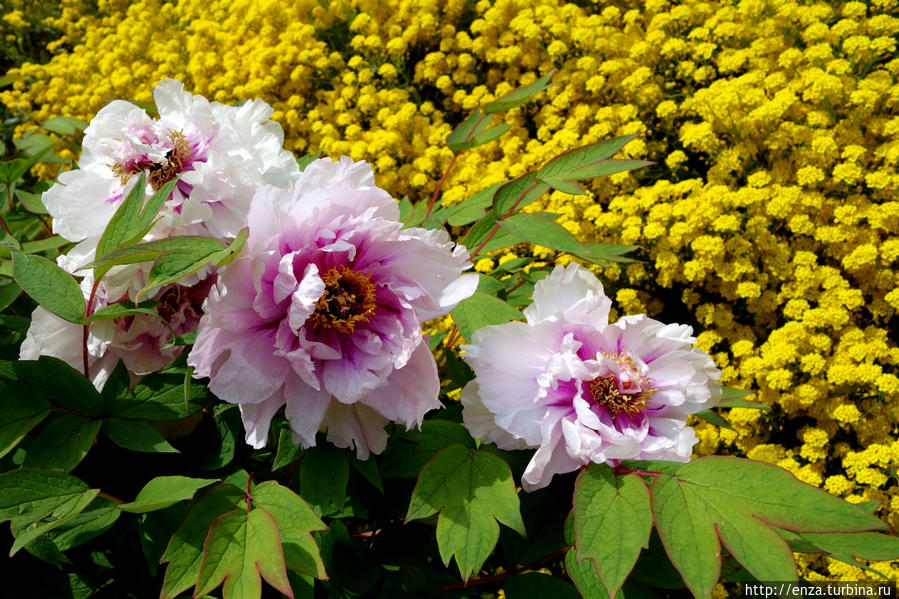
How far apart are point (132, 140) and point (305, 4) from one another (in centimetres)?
244

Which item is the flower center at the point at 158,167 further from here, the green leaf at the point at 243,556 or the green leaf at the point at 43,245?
the green leaf at the point at 243,556

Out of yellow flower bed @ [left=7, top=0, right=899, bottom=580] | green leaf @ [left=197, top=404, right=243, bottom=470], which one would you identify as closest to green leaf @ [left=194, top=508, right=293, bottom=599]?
green leaf @ [left=197, top=404, right=243, bottom=470]

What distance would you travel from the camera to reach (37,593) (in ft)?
2.12

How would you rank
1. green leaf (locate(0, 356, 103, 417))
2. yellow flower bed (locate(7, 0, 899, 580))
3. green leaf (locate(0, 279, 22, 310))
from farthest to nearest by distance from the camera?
1. yellow flower bed (locate(7, 0, 899, 580))
2. green leaf (locate(0, 279, 22, 310))
3. green leaf (locate(0, 356, 103, 417))

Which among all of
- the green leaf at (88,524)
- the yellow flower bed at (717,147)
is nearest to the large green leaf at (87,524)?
the green leaf at (88,524)

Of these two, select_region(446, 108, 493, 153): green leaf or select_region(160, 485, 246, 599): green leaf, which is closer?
select_region(160, 485, 246, 599): green leaf

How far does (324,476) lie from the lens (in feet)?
1.93

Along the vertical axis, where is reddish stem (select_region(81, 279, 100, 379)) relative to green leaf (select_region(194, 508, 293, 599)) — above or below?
above

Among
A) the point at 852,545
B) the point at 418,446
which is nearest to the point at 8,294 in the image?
the point at 418,446

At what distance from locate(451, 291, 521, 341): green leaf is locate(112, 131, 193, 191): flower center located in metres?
0.30

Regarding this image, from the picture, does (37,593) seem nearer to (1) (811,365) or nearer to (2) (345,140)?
(1) (811,365)

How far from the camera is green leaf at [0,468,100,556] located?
52cm

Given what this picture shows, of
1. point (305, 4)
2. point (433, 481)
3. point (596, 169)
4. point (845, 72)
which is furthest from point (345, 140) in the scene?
point (433, 481)

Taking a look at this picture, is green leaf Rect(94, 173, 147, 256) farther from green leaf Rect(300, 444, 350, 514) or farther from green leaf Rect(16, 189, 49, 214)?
green leaf Rect(16, 189, 49, 214)
